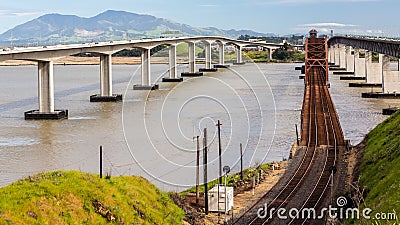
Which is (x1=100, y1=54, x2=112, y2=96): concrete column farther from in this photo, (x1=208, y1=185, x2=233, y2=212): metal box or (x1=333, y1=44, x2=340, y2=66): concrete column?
(x1=333, y1=44, x2=340, y2=66): concrete column

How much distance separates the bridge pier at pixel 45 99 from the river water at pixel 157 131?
2.47 ft

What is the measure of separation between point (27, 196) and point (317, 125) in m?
23.1

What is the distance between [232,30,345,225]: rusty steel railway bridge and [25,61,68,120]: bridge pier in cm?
1464

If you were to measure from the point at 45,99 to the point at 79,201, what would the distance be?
1113 inches

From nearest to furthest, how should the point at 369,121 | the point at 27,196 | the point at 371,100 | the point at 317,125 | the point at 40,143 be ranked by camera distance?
the point at 27,196
the point at 40,143
the point at 317,125
the point at 369,121
the point at 371,100

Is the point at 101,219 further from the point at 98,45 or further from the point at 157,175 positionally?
the point at 98,45

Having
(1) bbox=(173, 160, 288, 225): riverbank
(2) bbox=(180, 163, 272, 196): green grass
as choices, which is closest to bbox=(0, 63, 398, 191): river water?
(2) bbox=(180, 163, 272, 196): green grass

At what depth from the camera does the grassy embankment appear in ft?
43.3

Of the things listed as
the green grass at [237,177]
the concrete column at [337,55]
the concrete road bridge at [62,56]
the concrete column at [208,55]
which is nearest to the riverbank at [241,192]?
the green grass at [237,177]

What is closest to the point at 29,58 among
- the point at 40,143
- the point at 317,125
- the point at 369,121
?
the point at 40,143

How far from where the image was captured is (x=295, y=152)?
85.0 ft

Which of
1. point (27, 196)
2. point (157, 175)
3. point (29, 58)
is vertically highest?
point (29, 58)

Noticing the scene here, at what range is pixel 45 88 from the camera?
39.2 meters

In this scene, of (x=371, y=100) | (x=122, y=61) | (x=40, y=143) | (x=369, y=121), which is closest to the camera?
(x=40, y=143)
